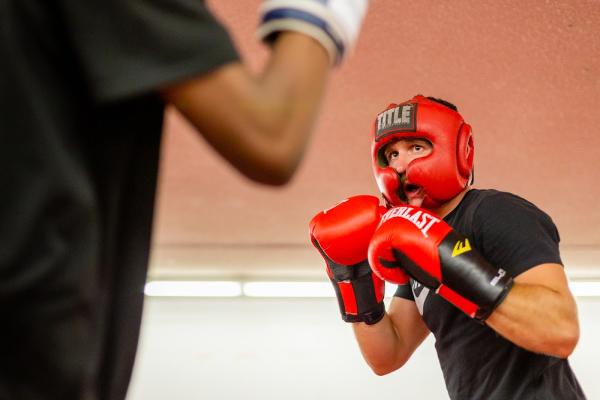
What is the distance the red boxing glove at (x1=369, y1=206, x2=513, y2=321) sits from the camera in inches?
58.6

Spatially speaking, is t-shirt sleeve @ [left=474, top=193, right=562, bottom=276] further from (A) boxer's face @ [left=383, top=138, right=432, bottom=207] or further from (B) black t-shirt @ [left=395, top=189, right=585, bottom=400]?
(A) boxer's face @ [left=383, top=138, right=432, bottom=207]

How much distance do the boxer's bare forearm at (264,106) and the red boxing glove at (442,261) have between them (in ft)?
2.98

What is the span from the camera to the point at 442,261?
151 cm

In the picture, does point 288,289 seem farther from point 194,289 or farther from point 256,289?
point 194,289

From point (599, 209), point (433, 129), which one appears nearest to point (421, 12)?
point (433, 129)

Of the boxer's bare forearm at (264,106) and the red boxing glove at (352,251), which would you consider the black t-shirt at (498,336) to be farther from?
the boxer's bare forearm at (264,106)

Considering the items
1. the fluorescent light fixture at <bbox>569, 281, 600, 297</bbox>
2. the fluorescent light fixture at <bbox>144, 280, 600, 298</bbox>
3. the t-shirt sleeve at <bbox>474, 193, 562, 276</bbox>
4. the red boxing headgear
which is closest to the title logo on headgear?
the red boxing headgear

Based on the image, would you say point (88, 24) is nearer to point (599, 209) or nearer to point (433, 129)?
point (433, 129)

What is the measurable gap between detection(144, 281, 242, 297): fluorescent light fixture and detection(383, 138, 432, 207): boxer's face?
12.0 feet

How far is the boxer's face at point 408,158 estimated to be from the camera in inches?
73.6

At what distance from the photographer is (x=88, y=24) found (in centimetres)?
58

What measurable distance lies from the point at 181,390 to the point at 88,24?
5189mm

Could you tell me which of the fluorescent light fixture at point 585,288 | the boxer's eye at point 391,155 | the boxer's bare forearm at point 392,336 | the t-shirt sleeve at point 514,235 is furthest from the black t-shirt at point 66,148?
the fluorescent light fixture at point 585,288

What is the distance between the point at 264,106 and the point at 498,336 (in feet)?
3.98
